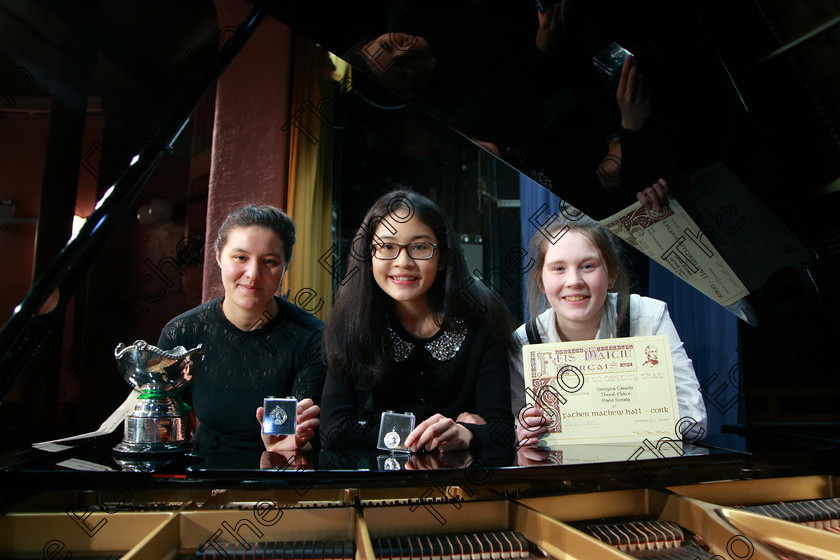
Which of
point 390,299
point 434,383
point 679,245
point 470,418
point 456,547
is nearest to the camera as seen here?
point 456,547

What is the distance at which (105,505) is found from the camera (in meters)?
0.84

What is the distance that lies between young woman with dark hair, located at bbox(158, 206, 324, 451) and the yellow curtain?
1015 mm

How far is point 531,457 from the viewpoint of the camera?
0.89 meters

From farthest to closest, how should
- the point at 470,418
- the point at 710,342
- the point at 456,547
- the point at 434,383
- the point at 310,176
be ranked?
the point at 310,176 → the point at 710,342 → the point at 434,383 → the point at 470,418 → the point at 456,547

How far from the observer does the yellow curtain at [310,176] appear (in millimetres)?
2902

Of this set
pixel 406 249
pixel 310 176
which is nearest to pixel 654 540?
pixel 406 249

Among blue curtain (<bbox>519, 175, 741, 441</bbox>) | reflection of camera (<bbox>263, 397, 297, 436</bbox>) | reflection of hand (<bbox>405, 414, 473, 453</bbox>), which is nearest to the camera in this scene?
reflection of hand (<bbox>405, 414, 473, 453</bbox>)

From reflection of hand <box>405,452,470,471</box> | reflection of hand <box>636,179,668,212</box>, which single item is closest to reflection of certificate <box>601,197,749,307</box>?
reflection of hand <box>636,179,668,212</box>

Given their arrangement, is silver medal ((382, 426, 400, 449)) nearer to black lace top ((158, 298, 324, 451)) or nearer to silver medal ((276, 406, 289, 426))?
silver medal ((276, 406, 289, 426))

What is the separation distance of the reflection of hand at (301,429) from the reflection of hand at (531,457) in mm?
493

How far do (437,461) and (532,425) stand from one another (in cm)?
29

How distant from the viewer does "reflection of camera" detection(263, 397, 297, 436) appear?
1.14m

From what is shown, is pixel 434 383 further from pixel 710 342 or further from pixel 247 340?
pixel 710 342

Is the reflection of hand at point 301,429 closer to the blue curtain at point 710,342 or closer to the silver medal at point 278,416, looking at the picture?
the silver medal at point 278,416
